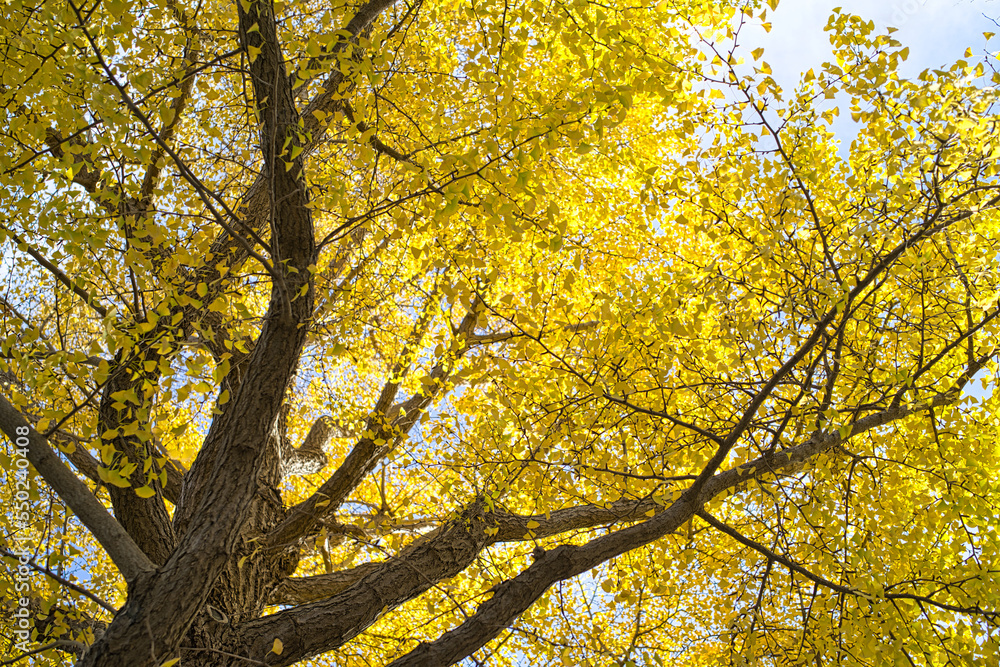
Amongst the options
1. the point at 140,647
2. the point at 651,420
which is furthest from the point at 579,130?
the point at 140,647

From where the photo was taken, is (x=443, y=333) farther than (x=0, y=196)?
Yes

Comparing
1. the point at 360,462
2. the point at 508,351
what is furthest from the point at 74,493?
the point at 508,351

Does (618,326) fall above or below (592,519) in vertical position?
above

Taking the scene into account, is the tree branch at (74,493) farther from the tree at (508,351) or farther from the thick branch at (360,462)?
the thick branch at (360,462)

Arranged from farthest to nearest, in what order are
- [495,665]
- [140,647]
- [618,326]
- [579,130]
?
1. [495,665]
2. [579,130]
3. [618,326]
4. [140,647]

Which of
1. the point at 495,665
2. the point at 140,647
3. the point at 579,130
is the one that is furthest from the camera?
the point at 495,665

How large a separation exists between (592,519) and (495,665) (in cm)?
359

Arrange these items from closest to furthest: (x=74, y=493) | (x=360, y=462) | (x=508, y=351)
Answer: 1. (x=74, y=493)
2. (x=360, y=462)
3. (x=508, y=351)

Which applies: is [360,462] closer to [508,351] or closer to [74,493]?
[508,351]

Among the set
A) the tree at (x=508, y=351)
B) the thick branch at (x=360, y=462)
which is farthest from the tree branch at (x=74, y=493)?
the thick branch at (x=360, y=462)

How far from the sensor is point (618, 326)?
140 inches

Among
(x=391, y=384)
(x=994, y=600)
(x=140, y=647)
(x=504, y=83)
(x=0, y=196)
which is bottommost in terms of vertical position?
(x=140, y=647)

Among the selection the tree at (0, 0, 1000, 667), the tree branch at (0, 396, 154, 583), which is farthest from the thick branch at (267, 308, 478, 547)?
the tree branch at (0, 396, 154, 583)

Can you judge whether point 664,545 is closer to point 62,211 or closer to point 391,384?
point 391,384
